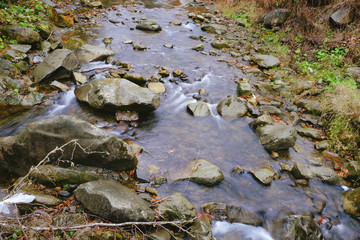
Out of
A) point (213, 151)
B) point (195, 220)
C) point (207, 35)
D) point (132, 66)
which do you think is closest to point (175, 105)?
point (213, 151)

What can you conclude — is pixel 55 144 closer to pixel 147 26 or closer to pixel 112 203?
pixel 112 203

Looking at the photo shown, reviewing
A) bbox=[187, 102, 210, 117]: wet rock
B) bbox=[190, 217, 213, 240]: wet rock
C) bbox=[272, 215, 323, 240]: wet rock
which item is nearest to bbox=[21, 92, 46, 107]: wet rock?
bbox=[187, 102, 210, 117]: wet rock

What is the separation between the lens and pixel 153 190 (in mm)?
4539

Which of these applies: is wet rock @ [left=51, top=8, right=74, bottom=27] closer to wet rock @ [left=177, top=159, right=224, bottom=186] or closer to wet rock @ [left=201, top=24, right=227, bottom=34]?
wet rock @ [left=201, top=24, right=227, bottom=34]

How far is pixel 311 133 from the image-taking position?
6445mm

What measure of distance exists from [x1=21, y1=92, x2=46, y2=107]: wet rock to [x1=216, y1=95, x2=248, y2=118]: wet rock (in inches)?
219

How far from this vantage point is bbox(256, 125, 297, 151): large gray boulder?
584 cm

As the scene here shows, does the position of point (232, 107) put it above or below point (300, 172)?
above

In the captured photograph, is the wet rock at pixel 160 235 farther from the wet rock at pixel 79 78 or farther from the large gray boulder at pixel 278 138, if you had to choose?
the wet rock at pixel 79 78

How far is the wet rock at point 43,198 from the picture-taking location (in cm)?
372

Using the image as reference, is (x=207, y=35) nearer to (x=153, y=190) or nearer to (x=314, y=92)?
(x=314, y=92)

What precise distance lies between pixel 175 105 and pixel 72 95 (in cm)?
334

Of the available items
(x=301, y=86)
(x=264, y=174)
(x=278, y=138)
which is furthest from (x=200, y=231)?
(x=301, y=86)

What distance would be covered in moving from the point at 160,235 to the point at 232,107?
4771 mm
